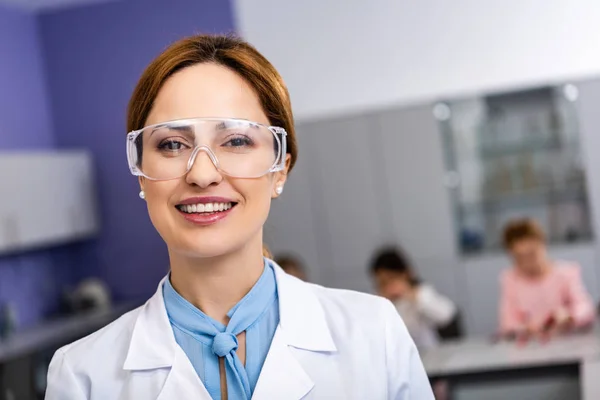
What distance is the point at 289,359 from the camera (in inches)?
50.3

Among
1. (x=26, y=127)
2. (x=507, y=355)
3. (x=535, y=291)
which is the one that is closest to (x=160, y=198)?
(x=507, y=355)

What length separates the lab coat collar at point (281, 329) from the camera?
4.17 ft

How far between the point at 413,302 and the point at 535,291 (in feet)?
1.99

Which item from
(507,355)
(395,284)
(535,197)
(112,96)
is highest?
(112,96)

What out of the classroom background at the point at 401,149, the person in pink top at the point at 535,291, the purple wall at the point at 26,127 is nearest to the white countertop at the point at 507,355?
the person in pink top at the point at 535,291

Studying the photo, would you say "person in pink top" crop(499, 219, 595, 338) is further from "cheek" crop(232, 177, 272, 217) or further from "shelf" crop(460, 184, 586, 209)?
"cheek" crop(232, 177, 272, 217)

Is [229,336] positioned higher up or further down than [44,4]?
further down

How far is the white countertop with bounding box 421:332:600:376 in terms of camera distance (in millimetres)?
3645

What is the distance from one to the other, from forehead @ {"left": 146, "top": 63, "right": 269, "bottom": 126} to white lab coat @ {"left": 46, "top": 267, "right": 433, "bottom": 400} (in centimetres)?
28

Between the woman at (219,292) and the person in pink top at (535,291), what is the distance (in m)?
2.98

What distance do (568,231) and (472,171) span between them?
687 millimetres

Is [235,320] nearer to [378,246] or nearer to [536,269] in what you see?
[536,269]

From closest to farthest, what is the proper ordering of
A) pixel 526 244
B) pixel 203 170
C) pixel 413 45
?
1. pixel 203 170
2. pixel 526 244
3. pixel 413 45

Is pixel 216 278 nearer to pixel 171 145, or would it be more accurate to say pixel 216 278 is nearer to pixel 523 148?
pixel 171 145
